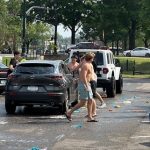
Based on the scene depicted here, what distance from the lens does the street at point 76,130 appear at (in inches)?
418

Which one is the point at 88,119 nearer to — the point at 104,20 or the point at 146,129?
the point at 146,129

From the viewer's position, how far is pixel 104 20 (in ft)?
243

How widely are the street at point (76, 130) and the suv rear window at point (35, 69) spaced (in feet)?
3.86

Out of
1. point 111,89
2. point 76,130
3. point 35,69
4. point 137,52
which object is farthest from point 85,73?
point 137,52

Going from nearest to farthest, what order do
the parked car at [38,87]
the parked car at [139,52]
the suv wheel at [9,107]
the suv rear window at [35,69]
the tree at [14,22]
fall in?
1. the parked car at [38,87]
2. the suv rear window at [35,69]
3. the suv wheel at [9,107]
4. the parked car at [139,52]
5. the tree at [14,22]

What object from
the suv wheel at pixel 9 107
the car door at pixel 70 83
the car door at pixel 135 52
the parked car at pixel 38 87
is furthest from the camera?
the car door at pixel 135 52

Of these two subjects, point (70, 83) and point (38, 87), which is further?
point (70, 83)

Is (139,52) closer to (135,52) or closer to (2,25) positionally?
(135,52)

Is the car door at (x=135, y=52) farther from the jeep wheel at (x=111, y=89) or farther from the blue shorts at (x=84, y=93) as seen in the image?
the blue shorts at (x=84, y=93)

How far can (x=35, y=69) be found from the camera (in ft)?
51.5

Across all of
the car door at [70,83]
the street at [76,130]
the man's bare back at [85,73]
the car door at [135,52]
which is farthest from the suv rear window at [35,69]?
the car door at [135,52]

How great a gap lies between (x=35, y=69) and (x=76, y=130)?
3.57 metres

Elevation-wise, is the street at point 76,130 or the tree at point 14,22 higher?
the tree at point 14,22

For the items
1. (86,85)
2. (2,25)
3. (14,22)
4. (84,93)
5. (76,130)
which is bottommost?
(76,130)
